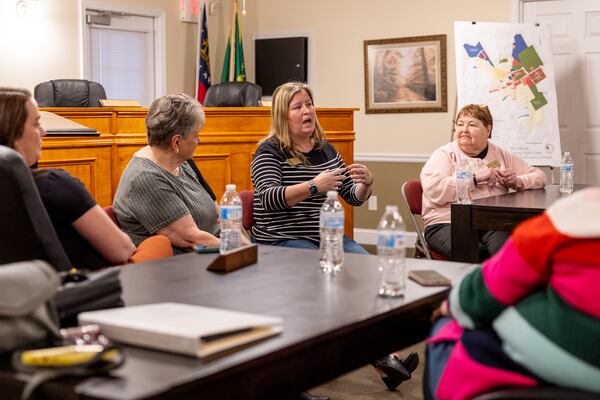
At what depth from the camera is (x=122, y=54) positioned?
8695 millimetres

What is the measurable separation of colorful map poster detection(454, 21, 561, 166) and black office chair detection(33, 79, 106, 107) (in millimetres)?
2906

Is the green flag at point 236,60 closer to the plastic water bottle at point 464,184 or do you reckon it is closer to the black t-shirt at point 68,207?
the plastic water bottle at point 464,184

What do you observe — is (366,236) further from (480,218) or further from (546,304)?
(546,304)

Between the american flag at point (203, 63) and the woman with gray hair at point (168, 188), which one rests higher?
the american flag at point (203, 63)

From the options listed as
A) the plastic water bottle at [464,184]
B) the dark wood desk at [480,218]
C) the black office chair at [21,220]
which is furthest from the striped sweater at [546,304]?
the plastic water bottle at [464,184]

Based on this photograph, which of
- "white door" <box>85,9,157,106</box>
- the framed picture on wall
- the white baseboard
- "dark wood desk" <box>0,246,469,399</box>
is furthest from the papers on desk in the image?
the white baseboard

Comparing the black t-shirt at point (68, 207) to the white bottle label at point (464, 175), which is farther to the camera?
the white bottle label at point (464, 175)

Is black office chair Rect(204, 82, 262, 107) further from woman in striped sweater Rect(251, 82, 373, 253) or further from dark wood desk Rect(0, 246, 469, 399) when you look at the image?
dark wood desk Rect(0, 246, 469, 399)

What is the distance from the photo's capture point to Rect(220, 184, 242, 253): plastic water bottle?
2.95 metres

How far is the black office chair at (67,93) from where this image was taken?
22.4ft

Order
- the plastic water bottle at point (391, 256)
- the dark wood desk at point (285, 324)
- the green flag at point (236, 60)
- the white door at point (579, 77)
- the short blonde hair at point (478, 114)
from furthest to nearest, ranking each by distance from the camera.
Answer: the green flag at point (236, 60), the white door at point (579, 77), the short blonde hair at point (478, 114), the plastic water bottle at point (391, 256), the dark wood desk at point (285, 324)

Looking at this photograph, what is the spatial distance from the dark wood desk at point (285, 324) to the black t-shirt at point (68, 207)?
0.74ft

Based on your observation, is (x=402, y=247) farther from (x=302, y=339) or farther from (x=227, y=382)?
(x=227, y=382)

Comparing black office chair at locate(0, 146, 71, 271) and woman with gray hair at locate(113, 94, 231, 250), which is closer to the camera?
black office chair at locate(0, 146, 71, 271)
